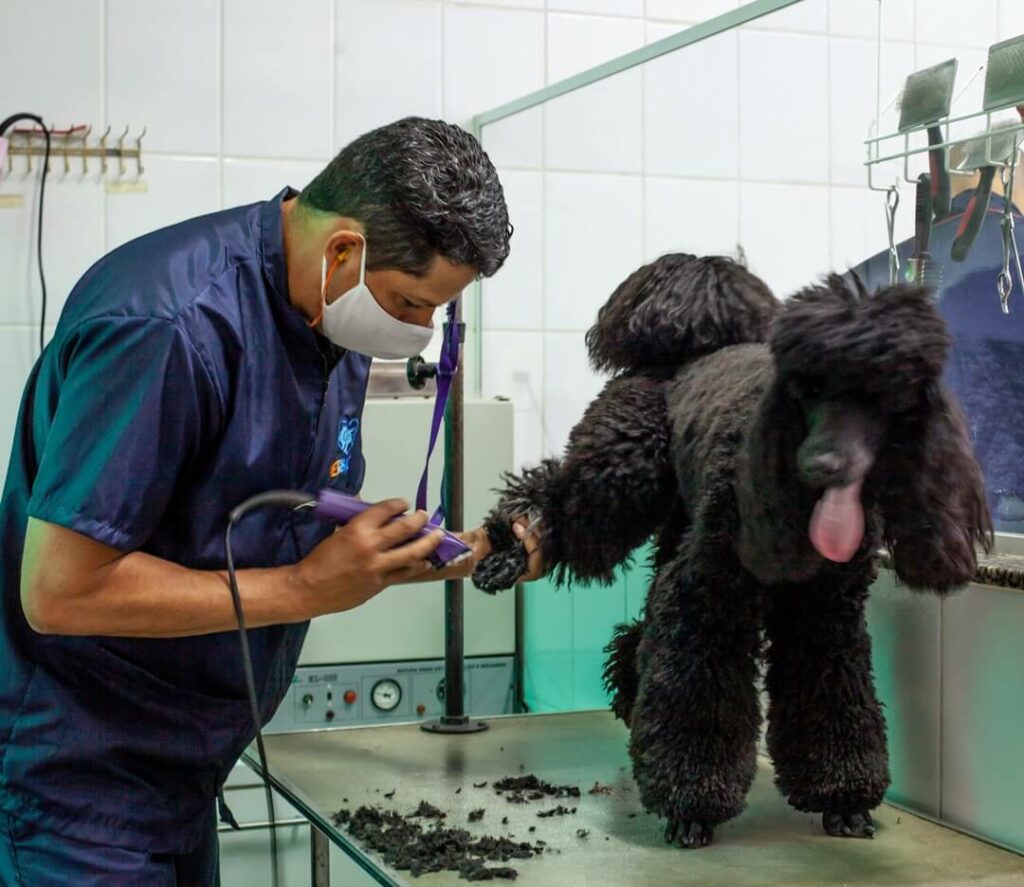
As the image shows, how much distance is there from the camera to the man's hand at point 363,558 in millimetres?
1016

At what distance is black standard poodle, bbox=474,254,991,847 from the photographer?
0.92 meters

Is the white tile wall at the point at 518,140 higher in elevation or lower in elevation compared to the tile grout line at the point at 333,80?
lower

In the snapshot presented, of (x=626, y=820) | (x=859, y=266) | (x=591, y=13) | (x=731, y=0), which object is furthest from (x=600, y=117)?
(x=626, y=820)

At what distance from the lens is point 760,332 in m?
1.29

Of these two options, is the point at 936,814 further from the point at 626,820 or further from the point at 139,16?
the point at 139,16

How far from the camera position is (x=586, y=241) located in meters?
2.09

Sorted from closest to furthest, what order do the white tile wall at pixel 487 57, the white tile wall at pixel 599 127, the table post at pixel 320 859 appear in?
1. the table post at pixel 320 859
2. the white tile wall at pixel 599 127
3. the white tile wall at pixel 487 57

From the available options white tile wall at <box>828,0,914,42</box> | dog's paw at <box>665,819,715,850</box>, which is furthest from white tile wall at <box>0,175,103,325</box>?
dog's paw at <box>665,819,715,850</box>

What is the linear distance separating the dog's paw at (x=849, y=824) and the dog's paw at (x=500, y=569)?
373 mm

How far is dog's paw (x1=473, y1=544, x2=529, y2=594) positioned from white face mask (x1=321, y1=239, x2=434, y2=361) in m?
0.24

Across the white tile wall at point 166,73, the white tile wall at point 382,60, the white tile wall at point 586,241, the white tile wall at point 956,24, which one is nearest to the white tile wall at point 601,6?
the white tile wall at point 382,60

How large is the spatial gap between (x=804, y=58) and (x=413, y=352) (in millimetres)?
696

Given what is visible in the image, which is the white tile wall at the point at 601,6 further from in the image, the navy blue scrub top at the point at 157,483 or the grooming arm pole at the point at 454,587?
the navy blue scrub top at the point at 157,483

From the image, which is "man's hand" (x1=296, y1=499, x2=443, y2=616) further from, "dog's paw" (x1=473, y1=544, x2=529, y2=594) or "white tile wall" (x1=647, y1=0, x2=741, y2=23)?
"white tile wall" (x1=647, y1=0, x2=741, y2=23)
